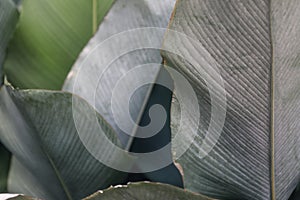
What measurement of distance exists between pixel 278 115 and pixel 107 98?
0.85 feet

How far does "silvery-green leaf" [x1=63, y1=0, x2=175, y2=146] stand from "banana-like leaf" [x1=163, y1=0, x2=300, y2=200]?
0.20 metres

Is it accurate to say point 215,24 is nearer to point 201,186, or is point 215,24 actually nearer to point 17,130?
point 201,186

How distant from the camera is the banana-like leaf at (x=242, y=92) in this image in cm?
49

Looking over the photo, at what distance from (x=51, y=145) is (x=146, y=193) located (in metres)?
0.20

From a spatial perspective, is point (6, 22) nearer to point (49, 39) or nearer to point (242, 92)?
point (49, 39)

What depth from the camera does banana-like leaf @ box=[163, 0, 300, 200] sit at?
49 centimetres

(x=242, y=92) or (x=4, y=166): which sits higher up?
(x=242, y=92)

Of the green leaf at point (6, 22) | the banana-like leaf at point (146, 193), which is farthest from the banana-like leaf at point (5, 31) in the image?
the banana-like leaf at point (146, 193)

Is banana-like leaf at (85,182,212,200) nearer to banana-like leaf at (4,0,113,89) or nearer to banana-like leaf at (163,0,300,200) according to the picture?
banana-like leaf at (163,0,300,200)

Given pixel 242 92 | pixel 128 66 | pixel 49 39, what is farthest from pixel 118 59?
pixel 242 92

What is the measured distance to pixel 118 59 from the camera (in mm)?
705

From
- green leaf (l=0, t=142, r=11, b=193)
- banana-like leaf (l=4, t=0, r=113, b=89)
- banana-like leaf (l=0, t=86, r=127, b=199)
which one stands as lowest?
green leaf (l=0, t=142, r=11, b=193)

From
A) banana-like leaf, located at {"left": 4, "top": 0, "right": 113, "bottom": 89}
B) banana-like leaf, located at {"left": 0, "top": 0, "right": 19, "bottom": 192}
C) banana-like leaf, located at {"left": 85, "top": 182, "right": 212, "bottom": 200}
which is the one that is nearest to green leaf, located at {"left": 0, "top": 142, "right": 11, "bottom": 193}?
banana-like leaf, located at {"left": 0, "top": 0, "right": 19, "bottom": 192}

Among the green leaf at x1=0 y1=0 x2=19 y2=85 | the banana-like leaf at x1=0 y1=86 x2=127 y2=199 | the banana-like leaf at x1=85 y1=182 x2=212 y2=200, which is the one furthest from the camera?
the green leaf at x1=0 y1=0 x2=19 y2=85
